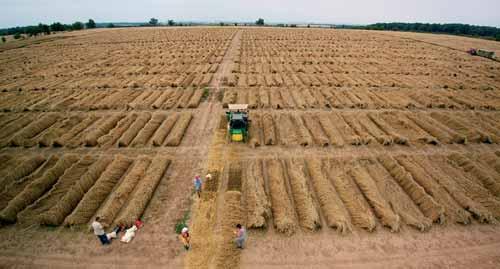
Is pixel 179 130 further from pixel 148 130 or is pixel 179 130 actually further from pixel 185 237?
pixel 185 237

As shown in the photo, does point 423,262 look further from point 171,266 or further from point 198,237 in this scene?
point 171,266

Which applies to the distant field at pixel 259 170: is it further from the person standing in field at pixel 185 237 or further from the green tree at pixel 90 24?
the green tree at pixel 90 24

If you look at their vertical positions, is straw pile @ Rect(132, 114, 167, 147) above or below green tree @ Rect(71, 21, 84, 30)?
below

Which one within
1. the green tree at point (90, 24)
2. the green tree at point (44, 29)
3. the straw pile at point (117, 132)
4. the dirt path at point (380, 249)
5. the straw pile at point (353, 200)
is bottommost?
the dirt path at point (380, 249)

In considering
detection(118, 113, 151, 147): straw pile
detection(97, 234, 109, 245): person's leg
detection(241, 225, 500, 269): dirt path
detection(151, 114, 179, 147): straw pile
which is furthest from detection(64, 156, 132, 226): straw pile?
detection(241, 225, 500, 269): dirt path

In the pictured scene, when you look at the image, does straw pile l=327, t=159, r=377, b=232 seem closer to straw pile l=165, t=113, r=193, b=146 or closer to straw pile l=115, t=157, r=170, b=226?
straw pile l=115, t=157, r=170, b=226

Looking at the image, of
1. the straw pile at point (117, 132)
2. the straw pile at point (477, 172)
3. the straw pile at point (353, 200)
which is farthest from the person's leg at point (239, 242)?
Answer: the straw pile at point (477, 172)

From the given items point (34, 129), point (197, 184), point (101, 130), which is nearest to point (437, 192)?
point (197, 184)

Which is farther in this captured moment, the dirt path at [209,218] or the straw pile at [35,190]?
the straw pile at [35,190]
